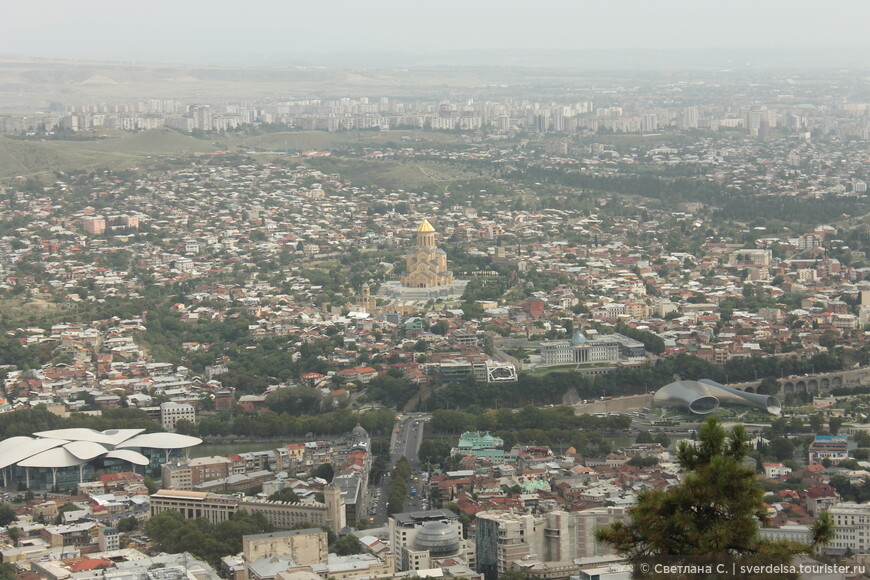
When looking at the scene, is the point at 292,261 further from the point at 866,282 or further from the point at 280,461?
the point at 280,461

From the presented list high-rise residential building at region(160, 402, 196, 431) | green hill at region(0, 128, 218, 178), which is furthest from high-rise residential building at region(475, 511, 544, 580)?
green hill at region(0, 128, 218, 178)

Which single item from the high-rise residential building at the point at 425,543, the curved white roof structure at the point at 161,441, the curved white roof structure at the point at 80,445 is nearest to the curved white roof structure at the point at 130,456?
the curved white roof structure at the point at 80,445

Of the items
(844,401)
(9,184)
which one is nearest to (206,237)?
(9,184)

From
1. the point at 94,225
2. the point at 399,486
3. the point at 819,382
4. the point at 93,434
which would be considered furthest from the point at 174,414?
the point at 94,225

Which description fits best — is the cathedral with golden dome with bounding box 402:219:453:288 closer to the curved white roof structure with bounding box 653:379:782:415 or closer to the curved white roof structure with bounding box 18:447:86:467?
the curved white roof structure with bounding box 653:379:782:415

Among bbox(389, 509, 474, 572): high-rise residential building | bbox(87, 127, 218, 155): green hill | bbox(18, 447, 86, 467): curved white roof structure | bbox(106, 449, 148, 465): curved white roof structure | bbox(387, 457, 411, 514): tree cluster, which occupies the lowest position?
bbox(87, 127, 218, 155): green hill

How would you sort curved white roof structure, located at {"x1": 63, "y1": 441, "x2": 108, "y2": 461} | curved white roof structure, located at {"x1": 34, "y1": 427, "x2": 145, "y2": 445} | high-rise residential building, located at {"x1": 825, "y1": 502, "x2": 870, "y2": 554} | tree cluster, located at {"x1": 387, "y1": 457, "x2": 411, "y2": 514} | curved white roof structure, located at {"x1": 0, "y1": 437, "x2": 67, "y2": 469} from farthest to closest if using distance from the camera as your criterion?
curved white roof structure, located at {"x1": 34, "y1": 427, "x2": 145, "y2": 445} → curved white roof structure, located at {"x1": 63, "y1": 441, "x2": 108, "y2": 461} → curved white roof structure, located at {"x1": 0, "y1": 437, "x2": 67, "y2": 469} → tree cluster, located at {"x1": 387, "y1": 457, "x2": 411, "y2": 514} → high-rise residential building, located at {"x1": 825, "y1": 502, "x2": 870, "y2": 554}
